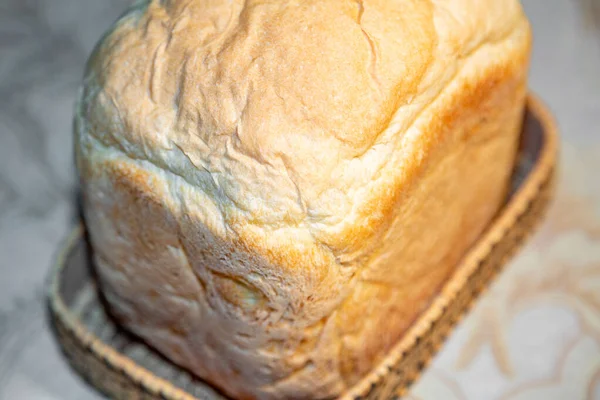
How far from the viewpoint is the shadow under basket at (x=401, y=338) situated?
1193 mm

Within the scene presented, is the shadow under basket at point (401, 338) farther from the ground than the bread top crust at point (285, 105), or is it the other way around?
the bread top crust at point (285, 105)

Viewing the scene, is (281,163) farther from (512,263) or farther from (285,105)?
(512,263)

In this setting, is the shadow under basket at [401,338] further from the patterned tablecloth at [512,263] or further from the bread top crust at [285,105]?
the bread top crust at [285,105]

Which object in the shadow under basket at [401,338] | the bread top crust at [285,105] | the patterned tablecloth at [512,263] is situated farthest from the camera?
the patterned tablecloth at [512,263]

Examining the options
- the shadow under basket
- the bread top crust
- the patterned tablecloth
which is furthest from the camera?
the patterned tablecloth

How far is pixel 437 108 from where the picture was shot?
3.66 ft

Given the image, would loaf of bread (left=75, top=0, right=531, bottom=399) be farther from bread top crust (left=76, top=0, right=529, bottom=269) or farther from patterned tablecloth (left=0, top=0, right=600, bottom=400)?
patterned tablecloth (left=0, top=0, right=600, bottom=400)

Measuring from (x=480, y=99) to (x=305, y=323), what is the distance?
0.46 m

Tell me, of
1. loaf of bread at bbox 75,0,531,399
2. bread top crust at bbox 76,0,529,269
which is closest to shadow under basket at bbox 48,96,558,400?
loaf of bread at bbox 75,0,531,399

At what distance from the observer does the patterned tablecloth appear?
54.9 inches

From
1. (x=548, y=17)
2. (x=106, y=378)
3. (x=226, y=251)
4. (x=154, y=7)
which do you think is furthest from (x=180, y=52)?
(x=548, y=17)

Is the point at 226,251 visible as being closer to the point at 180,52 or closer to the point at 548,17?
the point at 180,52

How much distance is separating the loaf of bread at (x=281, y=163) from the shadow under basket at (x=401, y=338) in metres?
0.05

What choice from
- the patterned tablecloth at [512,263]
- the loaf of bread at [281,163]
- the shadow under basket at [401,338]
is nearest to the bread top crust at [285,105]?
the loaf of bread at [281,163]
